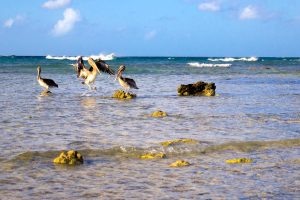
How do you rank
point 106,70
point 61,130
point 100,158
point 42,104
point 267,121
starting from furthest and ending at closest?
point 106,70, point 42,104, point 267,121, point 61,130, point 100,158

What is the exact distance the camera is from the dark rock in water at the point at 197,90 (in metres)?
19.9

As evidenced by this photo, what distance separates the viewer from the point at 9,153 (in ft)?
27.5

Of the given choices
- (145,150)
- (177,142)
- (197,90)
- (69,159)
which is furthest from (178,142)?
(197,90)

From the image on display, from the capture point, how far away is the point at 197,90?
66.1ft

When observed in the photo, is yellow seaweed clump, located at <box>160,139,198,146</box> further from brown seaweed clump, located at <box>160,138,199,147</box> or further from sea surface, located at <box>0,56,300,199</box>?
sea surface, located at <box>0,56,300,199</box>

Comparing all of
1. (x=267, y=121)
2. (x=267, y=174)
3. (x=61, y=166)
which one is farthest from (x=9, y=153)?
(x=267, y=121)

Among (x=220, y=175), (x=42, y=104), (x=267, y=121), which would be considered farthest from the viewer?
(x=42, y=104)

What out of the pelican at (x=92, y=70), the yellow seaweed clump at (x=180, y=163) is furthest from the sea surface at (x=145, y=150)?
the pelican at (x=92, y=70)

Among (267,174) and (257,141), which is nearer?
(267,174)

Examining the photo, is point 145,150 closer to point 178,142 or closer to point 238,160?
point 178,142

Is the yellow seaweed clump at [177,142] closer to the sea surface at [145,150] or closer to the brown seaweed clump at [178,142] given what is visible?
the brown seaweed clump at [178,142]

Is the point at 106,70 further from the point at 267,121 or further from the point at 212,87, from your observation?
the point at 267,121

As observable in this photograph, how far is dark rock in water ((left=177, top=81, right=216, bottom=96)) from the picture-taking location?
19859 mm

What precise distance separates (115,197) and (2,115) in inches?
294
